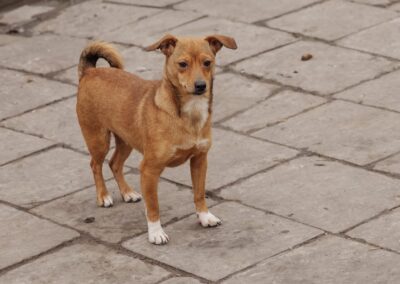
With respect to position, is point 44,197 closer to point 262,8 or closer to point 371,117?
point 371,117

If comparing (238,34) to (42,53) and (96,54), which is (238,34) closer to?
(42,53)

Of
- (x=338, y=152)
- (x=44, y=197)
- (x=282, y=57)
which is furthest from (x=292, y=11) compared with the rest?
(x=44, y=197)

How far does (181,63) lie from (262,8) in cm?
498

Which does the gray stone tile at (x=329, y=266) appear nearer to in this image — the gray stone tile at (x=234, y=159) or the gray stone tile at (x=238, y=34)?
the gray stone tile at (x=234, y=159)

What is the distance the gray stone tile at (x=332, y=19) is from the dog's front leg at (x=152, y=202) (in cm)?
402

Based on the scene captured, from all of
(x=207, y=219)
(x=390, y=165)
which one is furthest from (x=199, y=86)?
(x=390, y=165)

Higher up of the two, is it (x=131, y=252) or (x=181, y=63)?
(x=181, y=63)

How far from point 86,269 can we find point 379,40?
4.67 meters

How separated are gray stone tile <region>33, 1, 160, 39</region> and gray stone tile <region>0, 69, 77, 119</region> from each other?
3.97ft

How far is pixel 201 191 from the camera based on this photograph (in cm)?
757

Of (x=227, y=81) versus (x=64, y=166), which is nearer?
(x=64, y=166)

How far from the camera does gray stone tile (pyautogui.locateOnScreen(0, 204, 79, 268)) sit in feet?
24.2

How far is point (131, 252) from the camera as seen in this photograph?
7.30 metres

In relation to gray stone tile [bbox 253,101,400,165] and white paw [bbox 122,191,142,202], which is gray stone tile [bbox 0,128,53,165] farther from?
gray stone tile [bbox 253,101,400,165]
